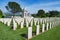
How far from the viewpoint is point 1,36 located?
477 centimetres

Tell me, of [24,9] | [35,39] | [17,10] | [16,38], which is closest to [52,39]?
[35,39]

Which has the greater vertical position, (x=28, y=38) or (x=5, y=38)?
(x=5, y=38)

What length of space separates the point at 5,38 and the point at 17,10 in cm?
7257

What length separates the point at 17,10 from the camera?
76938mm

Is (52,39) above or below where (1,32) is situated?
below

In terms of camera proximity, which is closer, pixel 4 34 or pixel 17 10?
pixel 4 34

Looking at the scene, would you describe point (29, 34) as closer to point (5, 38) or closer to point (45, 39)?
point (45, 39)

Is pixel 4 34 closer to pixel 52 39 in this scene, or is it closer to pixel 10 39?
pixel 10 39

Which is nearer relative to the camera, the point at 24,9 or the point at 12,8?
the point at 24,9

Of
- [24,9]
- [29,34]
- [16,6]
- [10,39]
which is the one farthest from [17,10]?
[10,39]

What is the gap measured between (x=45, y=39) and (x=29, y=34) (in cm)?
103

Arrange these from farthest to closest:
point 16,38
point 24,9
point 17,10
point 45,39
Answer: point 17,10 → point 24,9 → point 45,39 → point 16,38

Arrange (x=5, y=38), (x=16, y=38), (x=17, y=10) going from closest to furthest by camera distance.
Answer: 1. (x=5, y=38)
2. (x=16, y=38)
3. (x=17, y=10)

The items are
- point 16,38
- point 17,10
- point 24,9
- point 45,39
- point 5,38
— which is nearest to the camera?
point 5,38
